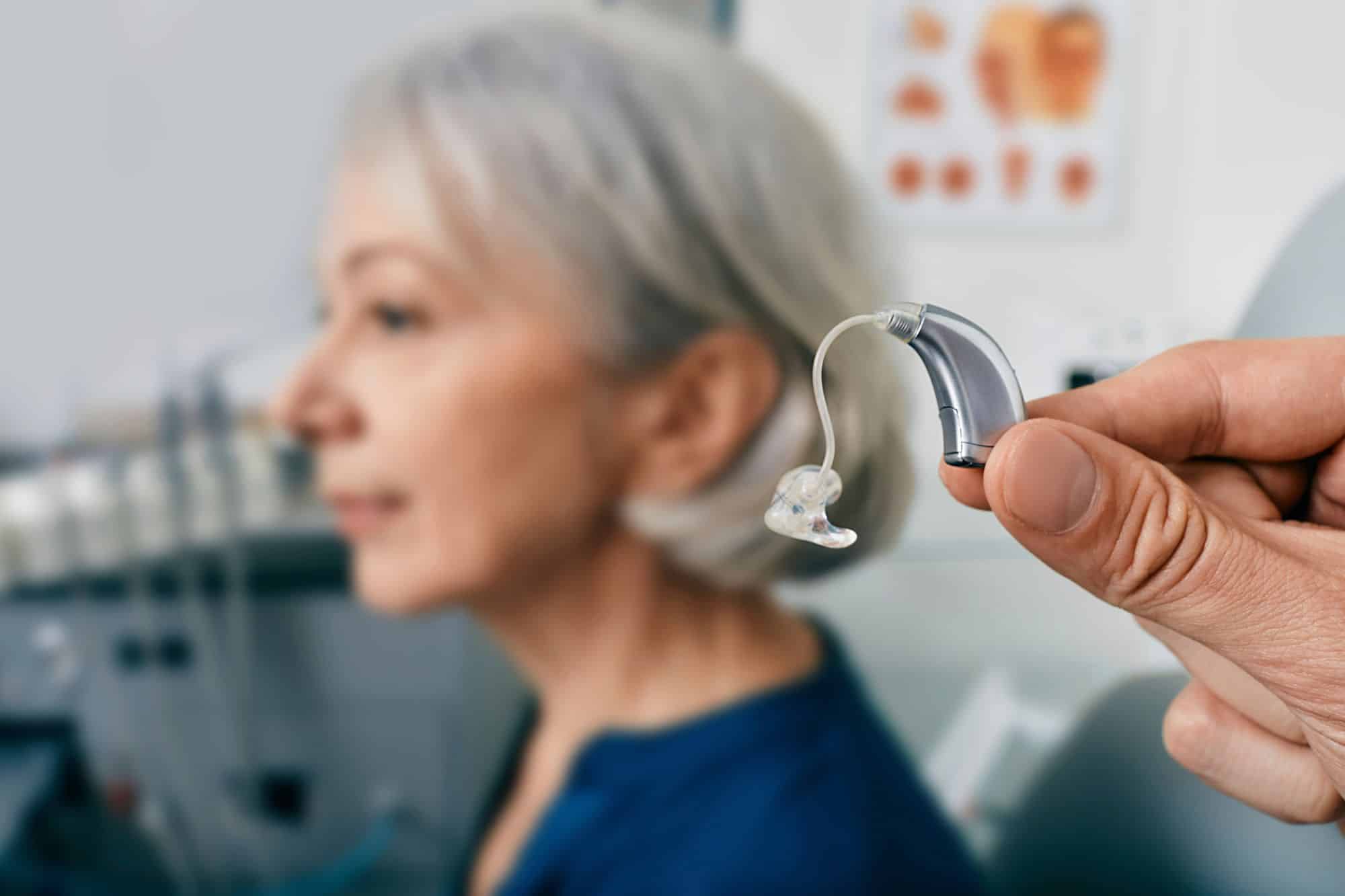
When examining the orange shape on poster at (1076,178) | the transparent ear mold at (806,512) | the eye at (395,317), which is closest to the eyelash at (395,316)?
the eye at (395,317)

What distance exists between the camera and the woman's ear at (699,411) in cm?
65

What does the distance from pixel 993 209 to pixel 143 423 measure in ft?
2.94

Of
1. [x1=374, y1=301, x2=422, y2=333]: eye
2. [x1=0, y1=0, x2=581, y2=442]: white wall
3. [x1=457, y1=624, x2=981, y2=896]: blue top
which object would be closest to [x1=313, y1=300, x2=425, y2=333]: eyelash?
[x1=374, y1=301, x2=422, y2=333]: eye

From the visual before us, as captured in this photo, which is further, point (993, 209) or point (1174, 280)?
point (993, 209)

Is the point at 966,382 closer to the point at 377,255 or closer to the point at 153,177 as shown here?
the point at 377,255

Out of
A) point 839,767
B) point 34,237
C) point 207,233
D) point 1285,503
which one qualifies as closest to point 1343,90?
point 1285,503

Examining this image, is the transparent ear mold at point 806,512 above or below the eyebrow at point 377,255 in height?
below

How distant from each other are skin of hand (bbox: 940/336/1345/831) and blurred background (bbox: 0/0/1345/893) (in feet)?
1.58

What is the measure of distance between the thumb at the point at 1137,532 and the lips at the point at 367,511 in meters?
0.58

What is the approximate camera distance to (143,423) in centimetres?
95

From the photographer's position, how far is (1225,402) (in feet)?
0.95

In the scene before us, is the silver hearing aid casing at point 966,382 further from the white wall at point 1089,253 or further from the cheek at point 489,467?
the cheek at point 489,467

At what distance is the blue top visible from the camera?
0.62 m

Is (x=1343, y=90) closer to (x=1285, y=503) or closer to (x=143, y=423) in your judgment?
(x=1285, y=503)
